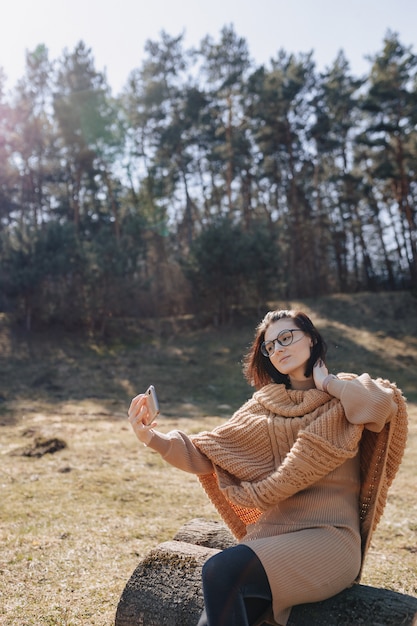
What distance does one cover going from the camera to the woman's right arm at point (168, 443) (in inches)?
95.4

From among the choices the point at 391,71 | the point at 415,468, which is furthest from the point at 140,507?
the point at 391,71

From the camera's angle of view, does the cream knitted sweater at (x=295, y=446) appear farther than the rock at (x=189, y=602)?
Yes

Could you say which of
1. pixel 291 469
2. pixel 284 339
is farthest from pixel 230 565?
pixel 284 339

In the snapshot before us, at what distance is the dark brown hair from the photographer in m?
2.62

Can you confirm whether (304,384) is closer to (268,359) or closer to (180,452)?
(268,359)

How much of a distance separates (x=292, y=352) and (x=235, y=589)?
1046 millimetres

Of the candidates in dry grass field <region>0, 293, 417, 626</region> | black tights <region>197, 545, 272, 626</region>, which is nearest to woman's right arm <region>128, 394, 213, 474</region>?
black tights <region>197, 545, 272, 626</region>

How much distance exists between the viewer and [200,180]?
25844 millimetres

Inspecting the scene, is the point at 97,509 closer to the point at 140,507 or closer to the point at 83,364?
the point at 140,507

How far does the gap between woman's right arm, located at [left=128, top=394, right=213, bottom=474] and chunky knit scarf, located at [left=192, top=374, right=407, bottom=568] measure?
59mm

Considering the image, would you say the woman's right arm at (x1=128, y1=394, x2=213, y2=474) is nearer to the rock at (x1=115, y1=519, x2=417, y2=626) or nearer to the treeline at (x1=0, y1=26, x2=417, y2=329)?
the rock at (x1=115, y1=519, x2=417, y2=626)

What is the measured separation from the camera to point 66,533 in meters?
4.50

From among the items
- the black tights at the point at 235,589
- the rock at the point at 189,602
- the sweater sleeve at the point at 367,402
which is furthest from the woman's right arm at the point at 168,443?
the sweater sleeve at the point at 367,402

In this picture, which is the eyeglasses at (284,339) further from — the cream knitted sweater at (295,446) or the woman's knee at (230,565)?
the woman's knee at (230,565)
